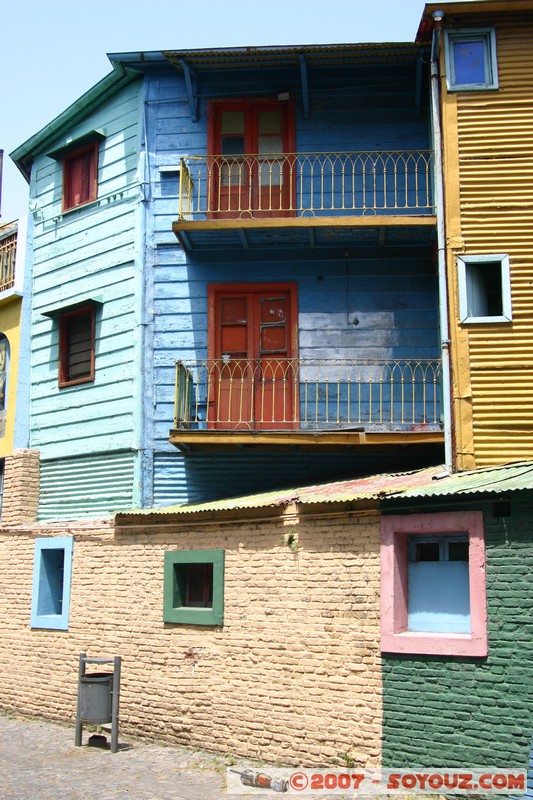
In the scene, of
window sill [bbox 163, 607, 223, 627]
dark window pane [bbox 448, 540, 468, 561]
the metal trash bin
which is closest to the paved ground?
the metal trash bin

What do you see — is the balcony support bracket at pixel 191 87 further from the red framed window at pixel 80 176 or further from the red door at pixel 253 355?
the red door at pixel 253 355

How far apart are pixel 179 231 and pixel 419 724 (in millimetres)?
7843

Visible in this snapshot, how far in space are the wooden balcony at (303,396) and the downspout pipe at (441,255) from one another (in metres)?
1.31

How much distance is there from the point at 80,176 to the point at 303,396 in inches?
245

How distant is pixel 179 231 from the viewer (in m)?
13.4

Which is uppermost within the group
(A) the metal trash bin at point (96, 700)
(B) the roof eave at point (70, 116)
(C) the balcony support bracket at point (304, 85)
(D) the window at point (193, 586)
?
(B) the roof eave at point (70, 116)

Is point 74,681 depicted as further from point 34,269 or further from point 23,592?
point 34,269

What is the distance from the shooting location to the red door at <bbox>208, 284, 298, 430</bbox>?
536 inches

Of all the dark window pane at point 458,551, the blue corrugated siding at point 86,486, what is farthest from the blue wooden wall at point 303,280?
the dark window pane at point 458,551

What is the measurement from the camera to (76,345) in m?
15.6

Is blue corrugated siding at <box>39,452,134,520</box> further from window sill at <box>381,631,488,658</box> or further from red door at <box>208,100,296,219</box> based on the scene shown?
window sill at <box>381,631,488,658</box>

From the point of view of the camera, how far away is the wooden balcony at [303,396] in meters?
13.1

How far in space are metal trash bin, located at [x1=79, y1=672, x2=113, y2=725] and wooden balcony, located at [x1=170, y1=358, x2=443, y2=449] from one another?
345 cm

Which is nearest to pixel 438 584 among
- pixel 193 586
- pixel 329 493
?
pixel 329 493
